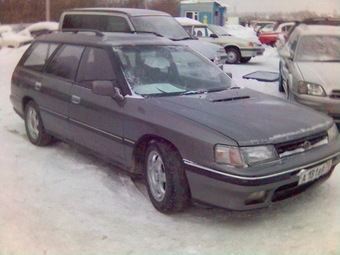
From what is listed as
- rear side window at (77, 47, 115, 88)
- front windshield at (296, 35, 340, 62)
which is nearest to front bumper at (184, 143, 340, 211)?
rear side window at (77, 47, 115, 88)

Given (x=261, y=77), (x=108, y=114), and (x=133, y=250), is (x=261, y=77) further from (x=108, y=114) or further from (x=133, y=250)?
(x=133, y=250)

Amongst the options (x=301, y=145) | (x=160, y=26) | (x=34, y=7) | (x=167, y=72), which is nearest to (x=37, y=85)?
(x=167, y=72)

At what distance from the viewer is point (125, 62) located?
441cm

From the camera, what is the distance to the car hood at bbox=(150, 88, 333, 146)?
3363 mm

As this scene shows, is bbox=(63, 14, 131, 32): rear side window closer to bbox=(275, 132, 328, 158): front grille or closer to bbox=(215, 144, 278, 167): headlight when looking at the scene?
bbox=(275, 132, 328, 158): front grille

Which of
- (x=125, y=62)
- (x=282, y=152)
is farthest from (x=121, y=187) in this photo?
(x=282, y=152)

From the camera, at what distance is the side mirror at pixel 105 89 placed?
412cm

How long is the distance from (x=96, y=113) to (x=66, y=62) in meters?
1.11

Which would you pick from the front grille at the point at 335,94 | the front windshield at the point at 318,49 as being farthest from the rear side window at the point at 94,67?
the front windshield at the point at 318,49

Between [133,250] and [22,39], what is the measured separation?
1485 cm

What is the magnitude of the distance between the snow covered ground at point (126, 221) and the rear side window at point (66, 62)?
3.81ft

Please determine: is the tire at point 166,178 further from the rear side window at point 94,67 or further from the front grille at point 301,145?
the rear side window at point 94,67

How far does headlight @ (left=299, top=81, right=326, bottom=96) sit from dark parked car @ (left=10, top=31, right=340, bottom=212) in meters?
2.15

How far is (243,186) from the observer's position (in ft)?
10.5
